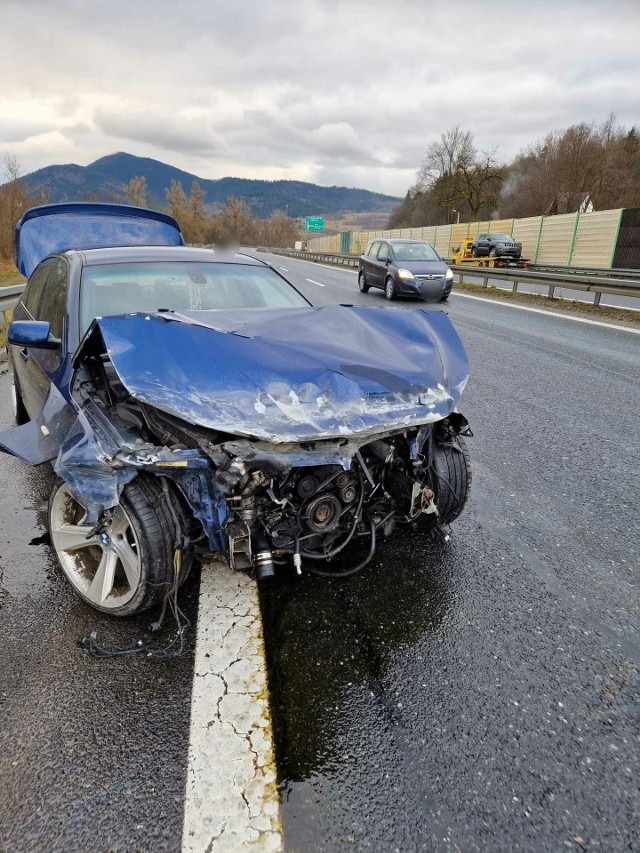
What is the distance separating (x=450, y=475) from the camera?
2822 millimetres

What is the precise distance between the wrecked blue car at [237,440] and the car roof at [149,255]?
1.91 ft

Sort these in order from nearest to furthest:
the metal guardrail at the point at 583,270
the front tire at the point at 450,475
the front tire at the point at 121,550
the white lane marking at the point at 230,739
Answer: the white lane marking at the point at 230,739 → the front tire at the point at 121,550 → the front tire at the point at 450,475 → the metal guardrail at the point at 583,270

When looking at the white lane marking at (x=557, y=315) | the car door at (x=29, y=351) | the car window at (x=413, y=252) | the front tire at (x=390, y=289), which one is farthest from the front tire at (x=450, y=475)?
the car window at (x=413, y=252)

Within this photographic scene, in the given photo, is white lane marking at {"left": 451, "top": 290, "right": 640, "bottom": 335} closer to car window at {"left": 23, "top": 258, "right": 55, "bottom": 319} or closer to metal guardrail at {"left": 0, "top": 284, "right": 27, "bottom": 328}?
car window at {"left": 23, "top": 258, "right": 55, "bottom": 319}

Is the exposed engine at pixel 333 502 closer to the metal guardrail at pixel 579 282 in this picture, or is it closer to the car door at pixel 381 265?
the metal guardrail at pixel 579 282

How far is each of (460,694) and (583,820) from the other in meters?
0.54

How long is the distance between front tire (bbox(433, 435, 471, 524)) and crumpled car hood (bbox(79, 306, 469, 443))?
1.24ft

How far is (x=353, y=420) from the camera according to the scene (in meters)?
2.19

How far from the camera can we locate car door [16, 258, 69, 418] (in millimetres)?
3158

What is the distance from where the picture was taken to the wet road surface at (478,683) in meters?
1.57

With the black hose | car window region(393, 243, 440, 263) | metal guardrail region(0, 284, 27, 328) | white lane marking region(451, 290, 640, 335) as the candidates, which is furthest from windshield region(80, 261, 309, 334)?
car window region(393, 243, 440, 263)

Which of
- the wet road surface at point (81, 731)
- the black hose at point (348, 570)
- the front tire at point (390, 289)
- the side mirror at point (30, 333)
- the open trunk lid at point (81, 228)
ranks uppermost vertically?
the open trunk lid at point (81, 228)

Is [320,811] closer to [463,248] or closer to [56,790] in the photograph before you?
[56,790]

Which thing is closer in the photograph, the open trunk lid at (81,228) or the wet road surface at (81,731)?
the wet road surface at (81,731)
